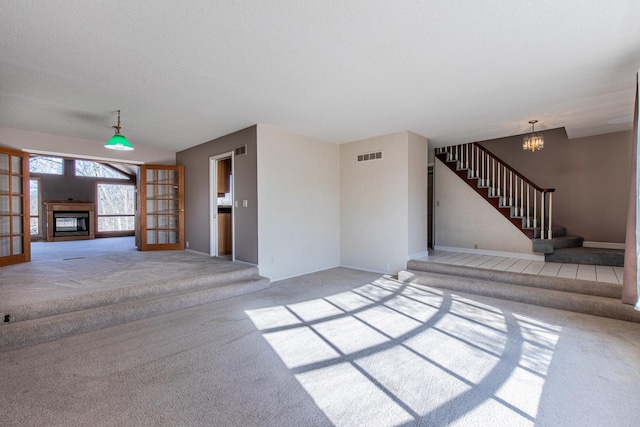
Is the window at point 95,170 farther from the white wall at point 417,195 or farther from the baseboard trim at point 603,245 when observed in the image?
the baseboard trim at point 603,245

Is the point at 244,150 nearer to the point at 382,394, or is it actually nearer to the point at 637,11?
the point at 382,394

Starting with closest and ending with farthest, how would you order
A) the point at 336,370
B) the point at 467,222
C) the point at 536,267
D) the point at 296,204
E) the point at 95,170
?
the point at 336,370 → the point at 536,267 → the point at 296,204 → the point at 467,222 → the point at 95,170

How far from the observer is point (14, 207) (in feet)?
17.2

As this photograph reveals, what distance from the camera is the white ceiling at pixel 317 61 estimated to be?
2143 millimetres

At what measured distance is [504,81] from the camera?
330cm

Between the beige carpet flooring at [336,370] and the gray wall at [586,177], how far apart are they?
3.68 meters

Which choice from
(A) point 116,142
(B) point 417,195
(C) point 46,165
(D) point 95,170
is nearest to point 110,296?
(A) point 116,142

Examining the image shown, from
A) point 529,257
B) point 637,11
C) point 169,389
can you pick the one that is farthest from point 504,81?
point 169,389

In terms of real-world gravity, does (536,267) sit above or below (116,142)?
below

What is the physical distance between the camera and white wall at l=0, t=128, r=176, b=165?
5.29m

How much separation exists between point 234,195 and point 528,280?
5096 millimetres

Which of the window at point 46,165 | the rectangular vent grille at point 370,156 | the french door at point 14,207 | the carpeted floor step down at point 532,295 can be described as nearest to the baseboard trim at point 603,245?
the carpeted floor step down at point 532,295

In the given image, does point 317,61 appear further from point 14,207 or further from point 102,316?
point 14,207

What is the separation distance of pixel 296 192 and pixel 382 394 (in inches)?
159
